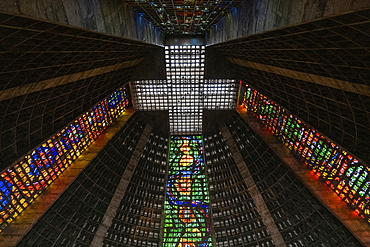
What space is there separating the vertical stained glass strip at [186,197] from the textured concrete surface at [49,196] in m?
11.4

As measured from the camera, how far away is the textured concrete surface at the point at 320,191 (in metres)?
24.3

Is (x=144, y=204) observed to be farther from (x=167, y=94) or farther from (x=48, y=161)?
(x=48, y=161)

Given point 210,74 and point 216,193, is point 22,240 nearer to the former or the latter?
point 216,193

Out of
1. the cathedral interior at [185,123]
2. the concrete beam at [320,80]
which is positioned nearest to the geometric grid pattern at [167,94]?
the cathedral interior at [185,123]

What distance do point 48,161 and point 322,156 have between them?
2455 centimetres

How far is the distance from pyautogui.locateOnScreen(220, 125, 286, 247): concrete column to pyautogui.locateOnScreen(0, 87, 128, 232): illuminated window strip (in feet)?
51.2

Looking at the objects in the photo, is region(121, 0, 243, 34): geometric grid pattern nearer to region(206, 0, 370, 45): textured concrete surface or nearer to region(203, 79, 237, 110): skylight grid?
region(206, 0, 370, 45): textured concrete surface

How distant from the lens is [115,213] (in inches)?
1369

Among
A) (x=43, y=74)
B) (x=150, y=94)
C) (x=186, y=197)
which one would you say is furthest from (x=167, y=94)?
(x=43, y=74)

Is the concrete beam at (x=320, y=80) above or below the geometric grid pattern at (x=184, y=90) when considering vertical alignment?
above

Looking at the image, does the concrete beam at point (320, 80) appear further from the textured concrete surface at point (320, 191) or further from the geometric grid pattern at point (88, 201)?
the geometric grid pattern at point (88, 201)

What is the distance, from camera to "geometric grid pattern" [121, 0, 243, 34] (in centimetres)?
2006

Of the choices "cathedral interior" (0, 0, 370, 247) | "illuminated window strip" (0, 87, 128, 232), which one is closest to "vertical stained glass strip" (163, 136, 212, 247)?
"cathedral interior" (0, 0, 370, 247)

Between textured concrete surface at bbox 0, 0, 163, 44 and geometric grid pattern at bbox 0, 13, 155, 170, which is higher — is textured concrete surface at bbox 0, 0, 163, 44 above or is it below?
above
